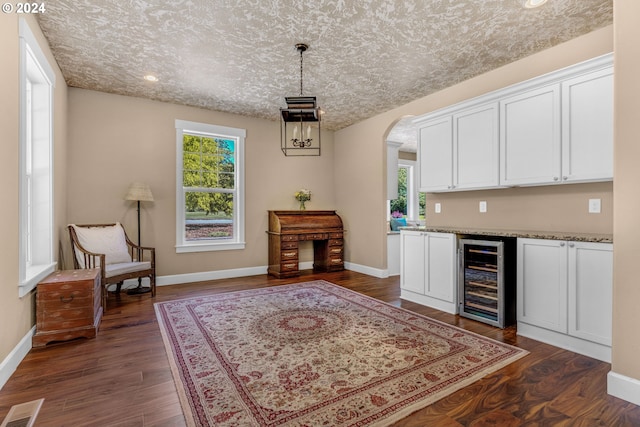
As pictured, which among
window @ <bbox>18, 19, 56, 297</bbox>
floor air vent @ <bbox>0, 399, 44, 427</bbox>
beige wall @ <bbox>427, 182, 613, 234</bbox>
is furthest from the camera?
window @ <bbox>18, 19, 56, 297</bbox>

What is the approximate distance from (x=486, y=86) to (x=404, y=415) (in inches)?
137

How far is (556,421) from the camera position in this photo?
1.63 meters

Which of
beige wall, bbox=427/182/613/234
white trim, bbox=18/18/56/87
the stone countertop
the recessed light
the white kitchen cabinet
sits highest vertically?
the recessed light

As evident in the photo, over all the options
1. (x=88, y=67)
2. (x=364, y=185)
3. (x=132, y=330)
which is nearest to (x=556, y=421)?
(x=132, y=330)

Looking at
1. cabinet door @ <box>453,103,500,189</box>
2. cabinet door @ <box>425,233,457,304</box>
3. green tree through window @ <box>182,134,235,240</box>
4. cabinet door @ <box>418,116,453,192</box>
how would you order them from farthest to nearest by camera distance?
1. green tree through window @ <box>182,134,235,240</box>
2. cabinet door @ <box>418,116,453,192</box>
3. cabinet door @ <box>425,233,457,304</box>
4. cabinet door @ <box>453,103,500,189</box>

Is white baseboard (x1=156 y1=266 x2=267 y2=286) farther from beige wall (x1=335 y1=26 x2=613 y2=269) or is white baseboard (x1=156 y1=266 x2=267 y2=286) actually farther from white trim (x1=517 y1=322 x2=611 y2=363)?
white trim (x1=517 y1=322 x2=611 y2=363)

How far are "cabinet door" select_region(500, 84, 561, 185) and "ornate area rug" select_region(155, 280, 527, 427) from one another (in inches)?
60.5

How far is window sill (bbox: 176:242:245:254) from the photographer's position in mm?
4786

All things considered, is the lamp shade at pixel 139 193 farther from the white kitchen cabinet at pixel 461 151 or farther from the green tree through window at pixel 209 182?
the white kitchen cabinet at pixel 461 151

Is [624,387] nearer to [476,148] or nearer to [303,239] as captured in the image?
[476,148]

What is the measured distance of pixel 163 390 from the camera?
193 cm

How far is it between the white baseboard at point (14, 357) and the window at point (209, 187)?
7.75 ft

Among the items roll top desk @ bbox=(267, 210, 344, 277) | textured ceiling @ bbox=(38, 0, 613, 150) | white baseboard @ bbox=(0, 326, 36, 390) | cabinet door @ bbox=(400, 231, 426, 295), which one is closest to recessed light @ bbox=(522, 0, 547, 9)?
textured ceiling @ bbox=(38, 0, 613, 150)

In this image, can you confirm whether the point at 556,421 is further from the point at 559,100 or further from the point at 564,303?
the point at 559,100
